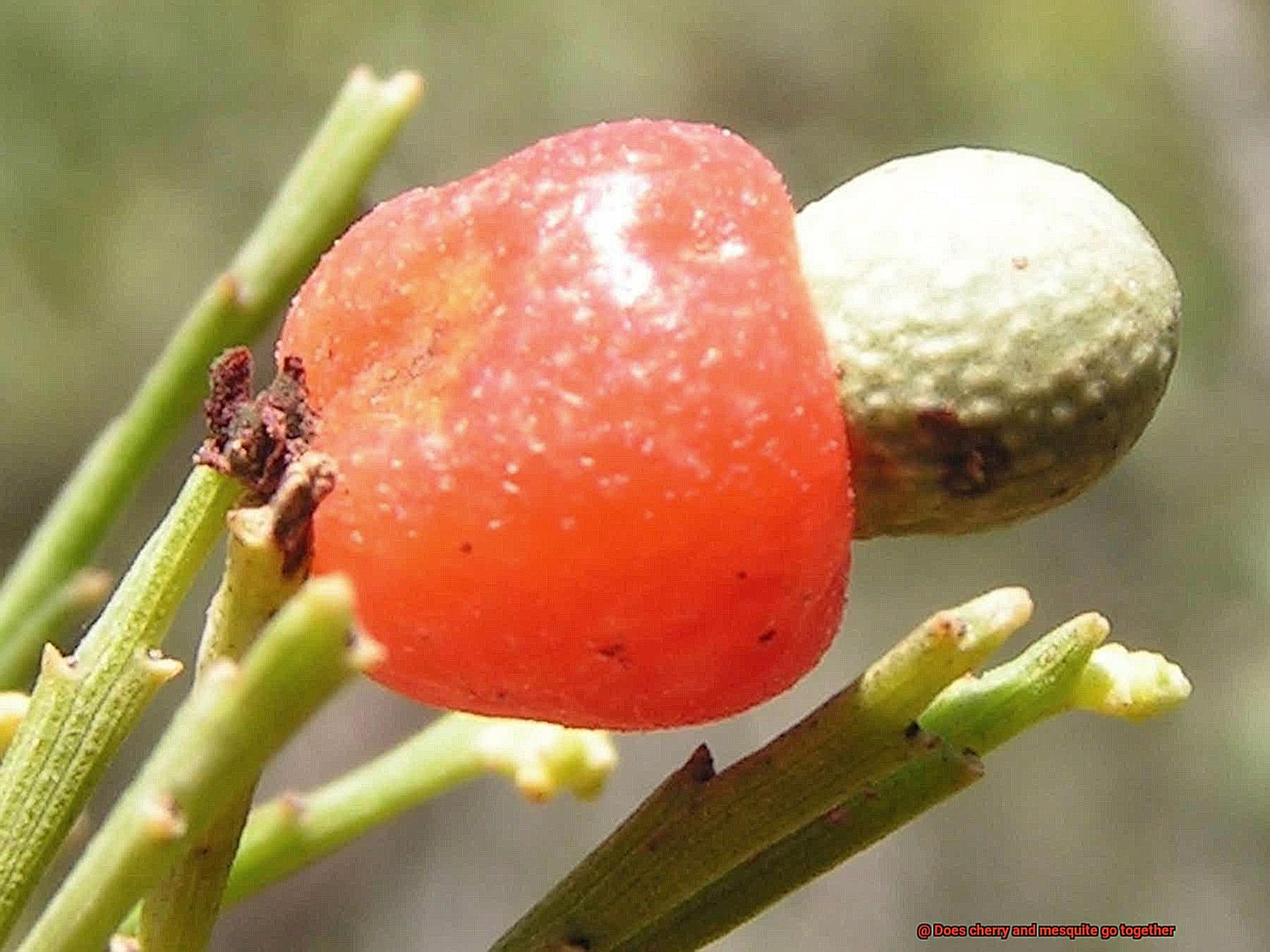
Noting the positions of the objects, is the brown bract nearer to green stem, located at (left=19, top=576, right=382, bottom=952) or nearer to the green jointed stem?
green stem, located at (left=19, top=576, right=382, bottom=952)

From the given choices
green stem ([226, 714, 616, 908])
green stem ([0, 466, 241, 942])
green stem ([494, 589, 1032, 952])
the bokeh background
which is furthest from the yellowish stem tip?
the bokeh background

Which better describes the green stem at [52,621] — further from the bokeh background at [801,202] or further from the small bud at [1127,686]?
the bokeh background at [801,202]

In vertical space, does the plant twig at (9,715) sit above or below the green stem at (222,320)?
below

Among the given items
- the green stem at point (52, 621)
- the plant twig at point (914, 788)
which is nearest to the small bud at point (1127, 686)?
the plant twig at point (914, 788)

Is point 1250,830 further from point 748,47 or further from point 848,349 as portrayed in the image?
point 848,349

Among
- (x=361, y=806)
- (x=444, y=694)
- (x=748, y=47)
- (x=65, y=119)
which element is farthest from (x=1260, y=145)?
(x=444, y=694)
